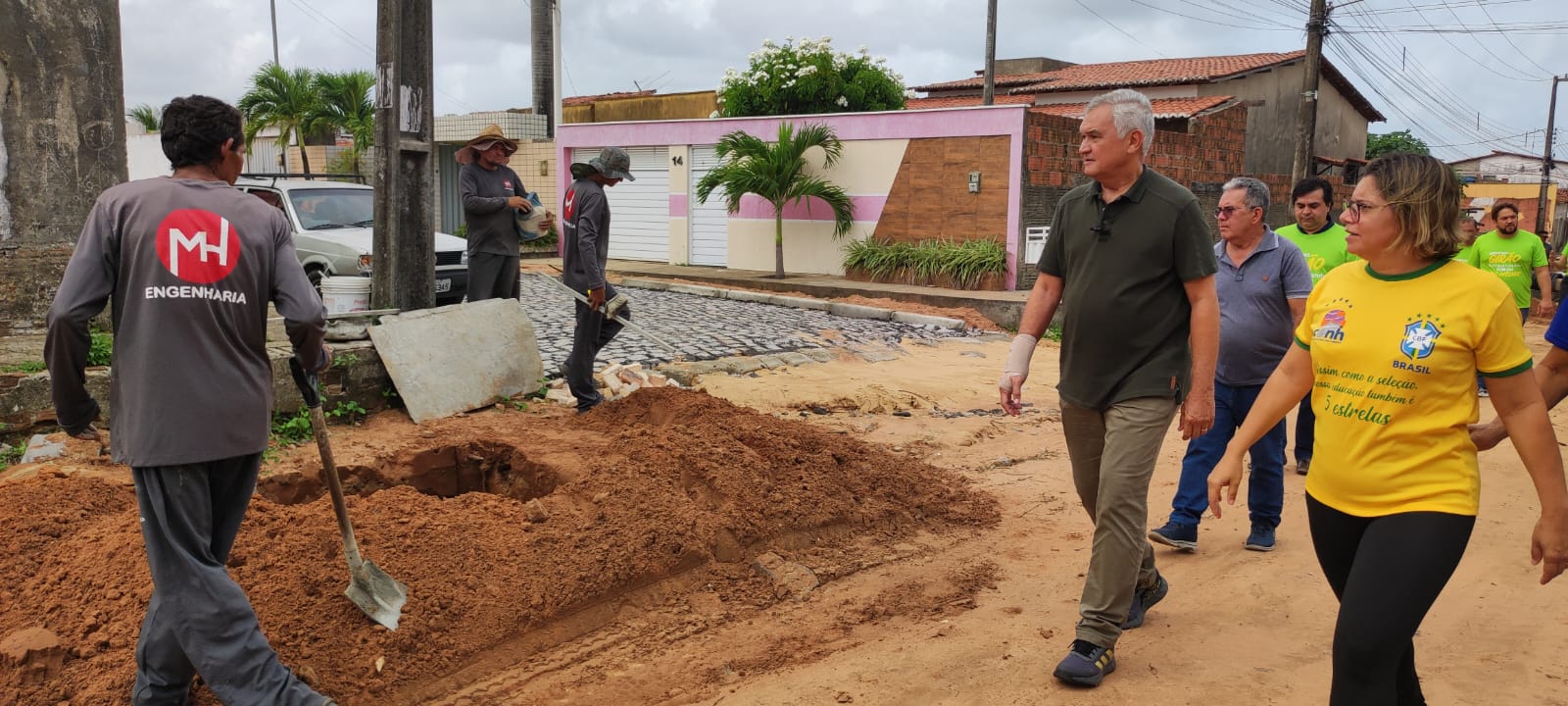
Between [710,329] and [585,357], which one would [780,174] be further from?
[585,357]

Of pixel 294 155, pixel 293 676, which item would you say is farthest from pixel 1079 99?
pixel 293 676

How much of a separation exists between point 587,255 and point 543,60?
70.8 feet

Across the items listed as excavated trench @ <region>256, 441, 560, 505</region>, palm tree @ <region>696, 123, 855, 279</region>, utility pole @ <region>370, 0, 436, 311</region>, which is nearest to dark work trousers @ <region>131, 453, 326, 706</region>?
excavated trench @ <region>256, 441, 560, 505</region>

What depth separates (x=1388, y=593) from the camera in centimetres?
275

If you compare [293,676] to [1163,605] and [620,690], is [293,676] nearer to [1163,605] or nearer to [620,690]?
[620,690]

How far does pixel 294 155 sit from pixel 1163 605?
95.1 feet

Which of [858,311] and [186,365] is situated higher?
[186,365]

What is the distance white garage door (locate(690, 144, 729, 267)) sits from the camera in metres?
21.5

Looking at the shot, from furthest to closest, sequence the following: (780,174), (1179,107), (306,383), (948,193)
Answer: (1179,107) → (780,174) → (948,193) → (306,383)

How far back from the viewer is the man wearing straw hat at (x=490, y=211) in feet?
25.8

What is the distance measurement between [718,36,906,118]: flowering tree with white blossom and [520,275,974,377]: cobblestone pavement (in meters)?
9.48

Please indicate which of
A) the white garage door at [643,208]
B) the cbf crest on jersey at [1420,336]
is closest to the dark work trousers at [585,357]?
the cbf crest on jersey at [1420,336]

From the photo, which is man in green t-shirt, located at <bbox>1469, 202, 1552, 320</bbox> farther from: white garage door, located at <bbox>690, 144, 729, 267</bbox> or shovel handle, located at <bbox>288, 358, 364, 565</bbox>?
white garage door, located at <bbox>690, 144, 729, 267</bbox>

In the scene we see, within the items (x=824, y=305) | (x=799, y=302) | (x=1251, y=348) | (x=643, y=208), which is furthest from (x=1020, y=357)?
(x=643, y=208)
